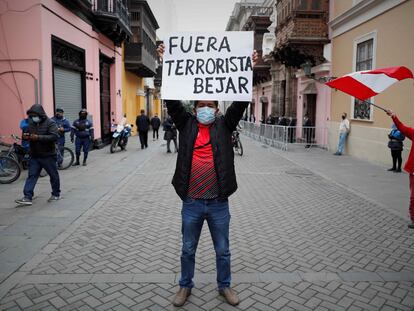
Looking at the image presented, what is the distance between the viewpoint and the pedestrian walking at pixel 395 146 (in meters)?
11.3

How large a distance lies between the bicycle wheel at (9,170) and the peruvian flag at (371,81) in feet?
24.4

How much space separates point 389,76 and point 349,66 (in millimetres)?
11193

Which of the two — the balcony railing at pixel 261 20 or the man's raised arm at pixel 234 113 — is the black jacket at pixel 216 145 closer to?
the man's raised arm at pixel 234 113

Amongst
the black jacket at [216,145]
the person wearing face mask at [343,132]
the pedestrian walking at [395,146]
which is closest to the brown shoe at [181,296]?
the black jacket at [216,145]

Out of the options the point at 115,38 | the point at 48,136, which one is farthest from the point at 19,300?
the point at 115,38

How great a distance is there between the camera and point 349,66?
52.4ft

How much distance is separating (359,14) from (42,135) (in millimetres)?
12820

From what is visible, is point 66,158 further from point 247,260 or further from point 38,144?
point 247,260

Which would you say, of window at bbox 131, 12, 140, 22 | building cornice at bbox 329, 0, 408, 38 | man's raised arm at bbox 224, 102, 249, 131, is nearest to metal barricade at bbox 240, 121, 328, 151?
building cornice at bbox 329, 0, 408, 38

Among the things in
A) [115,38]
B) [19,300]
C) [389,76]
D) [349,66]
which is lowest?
[19,300]

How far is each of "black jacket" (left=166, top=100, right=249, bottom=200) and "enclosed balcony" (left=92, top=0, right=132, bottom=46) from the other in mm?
14604

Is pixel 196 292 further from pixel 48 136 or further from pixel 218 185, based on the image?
pixel 48 136

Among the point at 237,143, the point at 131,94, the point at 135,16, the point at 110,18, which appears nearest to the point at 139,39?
the point at 135,16

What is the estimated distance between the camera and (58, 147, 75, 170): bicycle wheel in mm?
11711
